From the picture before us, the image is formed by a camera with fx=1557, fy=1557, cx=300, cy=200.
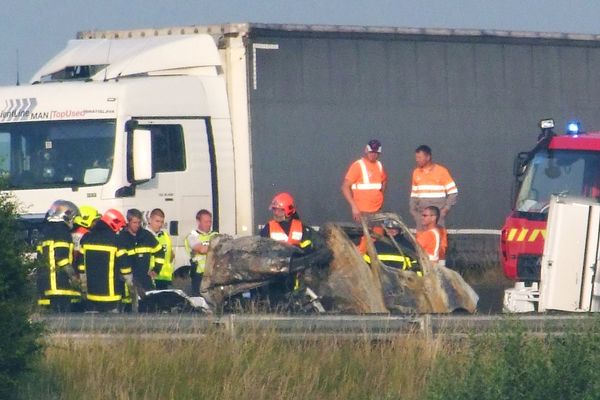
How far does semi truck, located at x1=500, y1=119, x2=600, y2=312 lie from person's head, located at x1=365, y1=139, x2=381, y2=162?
2.16 m

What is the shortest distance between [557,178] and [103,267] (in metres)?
5.16

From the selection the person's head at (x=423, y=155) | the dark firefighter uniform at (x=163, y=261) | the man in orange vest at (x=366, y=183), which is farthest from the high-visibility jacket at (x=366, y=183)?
the dark firefighter uniform at (x=163, y=261)

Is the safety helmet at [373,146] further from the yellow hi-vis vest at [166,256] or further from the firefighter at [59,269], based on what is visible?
the firefighter at [59,269]

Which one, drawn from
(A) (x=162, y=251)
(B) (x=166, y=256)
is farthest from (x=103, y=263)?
(B) (x=166, y=256)

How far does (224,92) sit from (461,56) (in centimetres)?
365

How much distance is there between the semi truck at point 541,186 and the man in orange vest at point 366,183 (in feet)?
7.30

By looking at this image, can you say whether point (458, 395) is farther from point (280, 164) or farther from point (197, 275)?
point (280, 164)

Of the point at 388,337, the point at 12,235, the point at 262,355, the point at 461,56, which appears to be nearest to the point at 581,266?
the point at 388,337

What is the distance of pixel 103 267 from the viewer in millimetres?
14344

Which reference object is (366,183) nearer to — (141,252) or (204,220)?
(204,220)

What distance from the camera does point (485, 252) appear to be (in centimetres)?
2058

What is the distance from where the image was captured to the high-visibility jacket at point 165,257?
1586 centimetres

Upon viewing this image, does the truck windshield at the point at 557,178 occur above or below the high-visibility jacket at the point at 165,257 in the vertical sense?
above

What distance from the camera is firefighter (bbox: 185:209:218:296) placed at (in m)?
16.9
